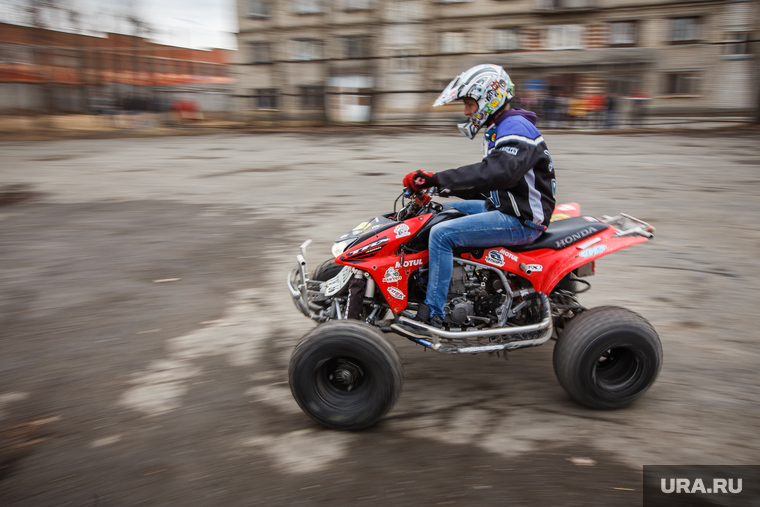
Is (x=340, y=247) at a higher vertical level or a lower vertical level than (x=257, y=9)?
lower

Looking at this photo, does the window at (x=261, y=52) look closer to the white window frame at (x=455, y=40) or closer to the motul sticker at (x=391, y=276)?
the white window frame at (x=455, y=40)

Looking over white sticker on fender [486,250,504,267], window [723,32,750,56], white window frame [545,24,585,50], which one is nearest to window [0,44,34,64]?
white sticker on fender [486,250,504,267]

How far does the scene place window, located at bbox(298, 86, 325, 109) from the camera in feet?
72.3

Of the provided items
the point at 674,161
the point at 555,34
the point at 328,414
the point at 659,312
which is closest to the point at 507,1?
the point at 555,34

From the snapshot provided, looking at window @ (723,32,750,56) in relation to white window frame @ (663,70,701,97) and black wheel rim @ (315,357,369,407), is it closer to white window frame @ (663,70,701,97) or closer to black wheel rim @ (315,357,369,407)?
white window frame @ (663,70,701,97)

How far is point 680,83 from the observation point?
90.4ft

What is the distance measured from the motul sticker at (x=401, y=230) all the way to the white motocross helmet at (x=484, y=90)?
2.84ft

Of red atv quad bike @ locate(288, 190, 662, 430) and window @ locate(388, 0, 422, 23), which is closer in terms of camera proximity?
red atv quad bike @ locate(288, 190, 662, 430)

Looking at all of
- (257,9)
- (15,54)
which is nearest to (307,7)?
(257,9)

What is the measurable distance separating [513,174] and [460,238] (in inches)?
21.5

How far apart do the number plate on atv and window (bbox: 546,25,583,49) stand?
103 ft

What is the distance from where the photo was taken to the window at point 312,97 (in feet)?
72.3

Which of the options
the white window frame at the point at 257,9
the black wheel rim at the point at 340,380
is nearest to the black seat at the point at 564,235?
the black wheel rim at the point at 340,380

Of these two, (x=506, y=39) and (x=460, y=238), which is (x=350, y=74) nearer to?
(x=506, y=39)
